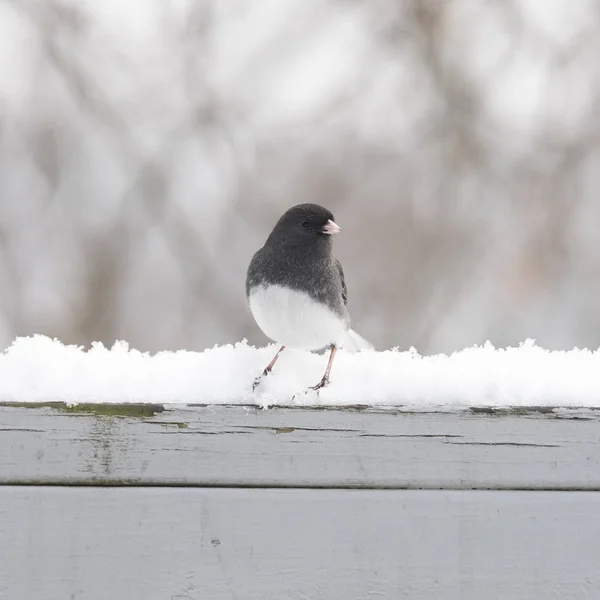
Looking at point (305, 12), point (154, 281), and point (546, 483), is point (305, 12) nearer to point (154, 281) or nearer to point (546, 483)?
point (154, 281)

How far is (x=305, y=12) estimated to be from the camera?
3.50 m

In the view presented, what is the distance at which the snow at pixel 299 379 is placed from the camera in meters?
1.15

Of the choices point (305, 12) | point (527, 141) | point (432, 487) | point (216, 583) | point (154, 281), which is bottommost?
point (216, 583)

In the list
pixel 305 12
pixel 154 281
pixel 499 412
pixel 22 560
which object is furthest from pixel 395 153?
pixel 22 560

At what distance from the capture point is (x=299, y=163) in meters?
3.45

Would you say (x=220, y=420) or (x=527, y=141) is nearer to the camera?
(x=220, y=420)

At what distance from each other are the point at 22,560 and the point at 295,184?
2528 mm

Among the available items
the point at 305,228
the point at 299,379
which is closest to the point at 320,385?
the point at 299,379

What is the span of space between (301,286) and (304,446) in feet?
2.65

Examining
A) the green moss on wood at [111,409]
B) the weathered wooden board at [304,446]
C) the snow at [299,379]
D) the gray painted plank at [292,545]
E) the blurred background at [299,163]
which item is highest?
the blurred background at [299,163]

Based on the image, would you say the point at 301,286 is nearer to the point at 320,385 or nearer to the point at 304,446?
the point at 320,385

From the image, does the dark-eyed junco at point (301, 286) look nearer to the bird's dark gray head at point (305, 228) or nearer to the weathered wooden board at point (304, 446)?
the bird's dark gray head at point (305, 228)

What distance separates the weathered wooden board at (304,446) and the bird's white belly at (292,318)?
2.29 ft

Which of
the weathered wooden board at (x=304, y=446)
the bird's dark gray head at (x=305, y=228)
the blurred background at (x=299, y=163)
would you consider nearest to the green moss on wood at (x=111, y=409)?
the weathered wooden board at (x=304, y=446)
